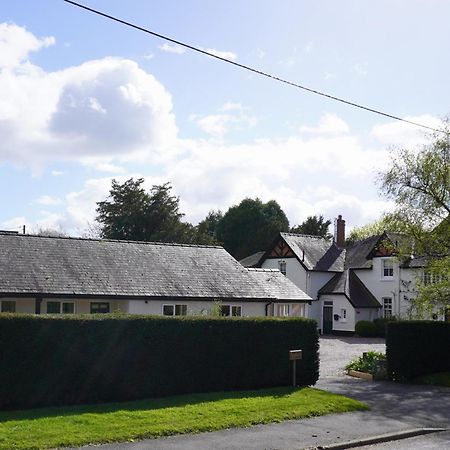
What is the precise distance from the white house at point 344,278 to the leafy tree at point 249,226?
1872 centimetres

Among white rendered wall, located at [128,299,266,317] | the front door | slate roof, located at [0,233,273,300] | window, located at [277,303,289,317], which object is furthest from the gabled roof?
white rendered wall, located at [128,299,266,317]

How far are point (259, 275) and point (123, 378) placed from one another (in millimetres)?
22034

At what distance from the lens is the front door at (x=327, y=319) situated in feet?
169

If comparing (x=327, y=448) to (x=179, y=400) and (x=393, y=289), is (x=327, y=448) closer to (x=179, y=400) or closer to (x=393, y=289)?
(x=179, y=400)

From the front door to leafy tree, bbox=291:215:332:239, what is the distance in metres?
29.1

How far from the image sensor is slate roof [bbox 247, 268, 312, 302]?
35.1 m

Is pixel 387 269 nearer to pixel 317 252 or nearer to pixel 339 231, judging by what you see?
pixel 317 252

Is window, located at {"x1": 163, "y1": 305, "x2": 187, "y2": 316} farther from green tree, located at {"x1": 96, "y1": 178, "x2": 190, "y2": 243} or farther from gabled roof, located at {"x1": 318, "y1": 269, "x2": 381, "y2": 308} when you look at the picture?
green tree, located at {"x1": 96, "y1": 178, "x2": 190, "y2": 243}

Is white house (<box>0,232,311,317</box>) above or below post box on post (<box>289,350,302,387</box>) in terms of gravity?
Answer: above

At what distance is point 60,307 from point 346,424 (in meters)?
17.1

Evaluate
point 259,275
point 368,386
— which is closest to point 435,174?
point 368,386

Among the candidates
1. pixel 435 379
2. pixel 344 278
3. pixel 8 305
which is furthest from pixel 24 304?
pixel 344 278

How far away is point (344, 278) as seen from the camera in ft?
172

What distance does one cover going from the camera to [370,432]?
1364 cm
